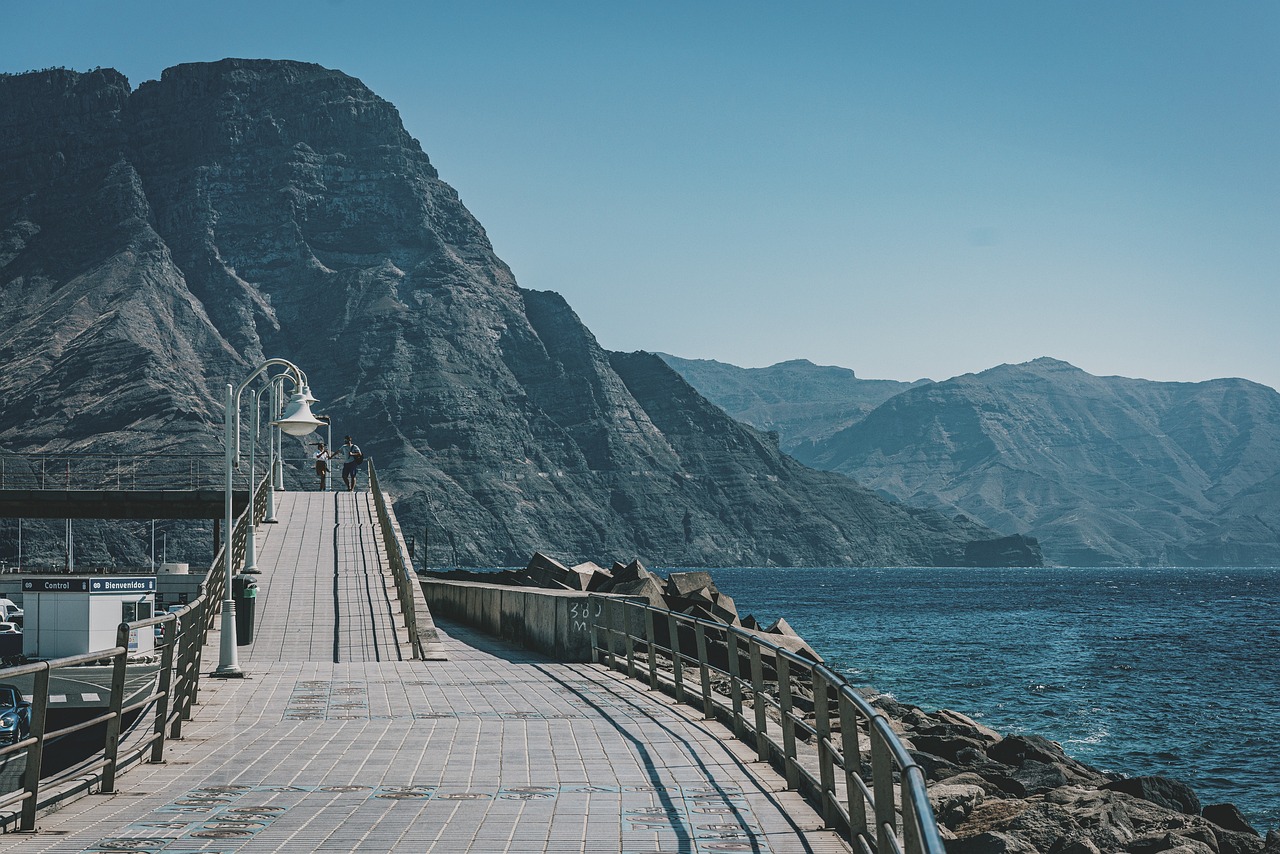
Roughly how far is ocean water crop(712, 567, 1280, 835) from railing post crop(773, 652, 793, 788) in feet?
51.5

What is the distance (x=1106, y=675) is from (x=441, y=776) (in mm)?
43717

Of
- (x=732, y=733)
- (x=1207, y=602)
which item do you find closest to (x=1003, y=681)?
(x=732, y=733)

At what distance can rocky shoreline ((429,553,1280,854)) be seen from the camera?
12.4 meters

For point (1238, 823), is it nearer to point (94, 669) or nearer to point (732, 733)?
point (732, 733)

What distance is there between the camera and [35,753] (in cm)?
780

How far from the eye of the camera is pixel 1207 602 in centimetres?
11944

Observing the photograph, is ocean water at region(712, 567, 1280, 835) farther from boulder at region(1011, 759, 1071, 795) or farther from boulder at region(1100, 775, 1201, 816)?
boulder at region(1011, 759, 1071, 795)

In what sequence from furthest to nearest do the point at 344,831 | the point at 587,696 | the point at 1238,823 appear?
the point at 1238,823, the point at 587,696, the point at 344,831

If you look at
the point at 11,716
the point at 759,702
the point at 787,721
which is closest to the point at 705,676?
the point at 759,702

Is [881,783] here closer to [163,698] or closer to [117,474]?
[163,698]

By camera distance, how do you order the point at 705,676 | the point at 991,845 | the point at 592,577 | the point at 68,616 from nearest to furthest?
the point at 991,845
the point at 705,676
the point at 592,577
the point at 68,616

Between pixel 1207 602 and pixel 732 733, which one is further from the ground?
pixel 732 733

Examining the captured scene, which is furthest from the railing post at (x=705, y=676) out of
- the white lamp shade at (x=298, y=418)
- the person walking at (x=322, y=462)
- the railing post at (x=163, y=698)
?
the person walking at (x=322, y=462)

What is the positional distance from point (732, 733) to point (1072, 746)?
22.4 metres
